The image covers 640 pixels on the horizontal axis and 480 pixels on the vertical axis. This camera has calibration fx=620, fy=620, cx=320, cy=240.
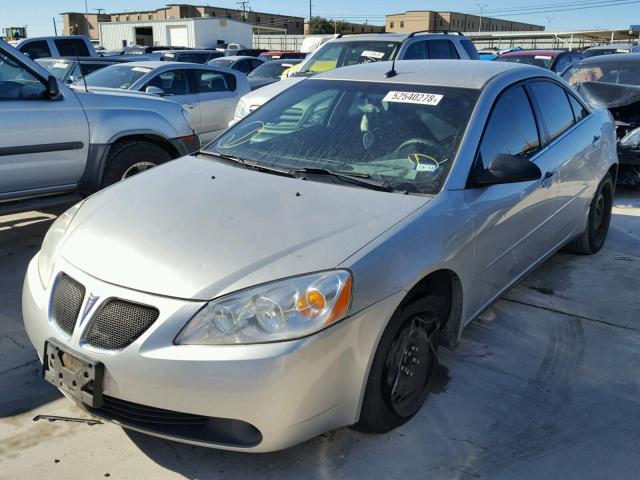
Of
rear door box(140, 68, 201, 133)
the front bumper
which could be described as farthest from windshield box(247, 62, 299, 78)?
the front bumper

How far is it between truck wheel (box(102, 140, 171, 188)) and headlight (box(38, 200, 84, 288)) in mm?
2382

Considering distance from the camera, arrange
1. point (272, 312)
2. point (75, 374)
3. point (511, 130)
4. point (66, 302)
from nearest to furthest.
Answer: point (272, 312), point (75, 374), point (66, 302), point (511, 130)

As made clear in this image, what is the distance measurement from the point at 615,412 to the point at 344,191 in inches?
68.5

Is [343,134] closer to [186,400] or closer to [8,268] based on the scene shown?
[186,400]

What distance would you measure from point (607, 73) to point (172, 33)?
43.4 metres

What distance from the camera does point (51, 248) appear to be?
2920 mm

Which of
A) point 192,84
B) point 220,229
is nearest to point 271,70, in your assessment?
point 192,84

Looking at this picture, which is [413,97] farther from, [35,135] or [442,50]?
[442,50]

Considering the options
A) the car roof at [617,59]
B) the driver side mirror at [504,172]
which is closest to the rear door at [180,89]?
the car roof at [617,59]

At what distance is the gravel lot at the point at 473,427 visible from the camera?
2.61 m

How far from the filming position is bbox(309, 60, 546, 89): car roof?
3641 millimetres

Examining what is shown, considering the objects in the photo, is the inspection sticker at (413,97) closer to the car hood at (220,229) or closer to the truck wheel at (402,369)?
the car hood at (220,229)

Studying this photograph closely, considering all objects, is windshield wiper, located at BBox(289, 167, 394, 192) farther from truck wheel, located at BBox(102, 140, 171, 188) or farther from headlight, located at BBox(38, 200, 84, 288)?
truck wheel, located at BBox(102, 140, 171, 188)

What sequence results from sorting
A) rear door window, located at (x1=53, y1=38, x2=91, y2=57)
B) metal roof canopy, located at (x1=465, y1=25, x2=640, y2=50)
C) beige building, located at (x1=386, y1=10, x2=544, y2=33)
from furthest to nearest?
beige building, located at (x1=386, y1=10, x2=544, y2=33) < metal roof canopy, located at (x1=465, y1=25, x2=640, y2=50) < rear door window, located at (x1=53, y1=38, x2=91, y2=57)
